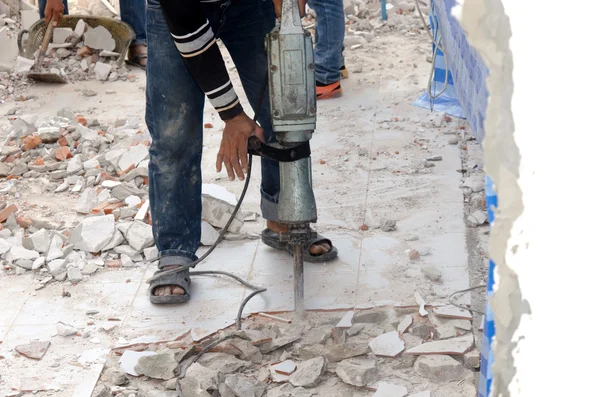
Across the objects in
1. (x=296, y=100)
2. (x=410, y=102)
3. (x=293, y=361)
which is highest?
(x=296, y=100)

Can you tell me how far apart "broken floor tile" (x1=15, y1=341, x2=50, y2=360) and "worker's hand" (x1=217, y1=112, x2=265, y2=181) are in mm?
981

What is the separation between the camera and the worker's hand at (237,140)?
2975 mm

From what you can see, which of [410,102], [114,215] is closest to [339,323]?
[114,215]

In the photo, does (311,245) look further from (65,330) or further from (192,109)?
(65,330)

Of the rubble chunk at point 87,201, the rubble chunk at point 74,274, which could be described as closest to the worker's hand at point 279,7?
the rubble chunk at point 74,274

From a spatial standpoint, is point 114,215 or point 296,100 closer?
point 296,100

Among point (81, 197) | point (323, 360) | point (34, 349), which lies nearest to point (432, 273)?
point (323, 360)

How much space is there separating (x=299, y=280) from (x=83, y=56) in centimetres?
431

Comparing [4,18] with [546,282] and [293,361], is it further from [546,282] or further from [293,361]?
[546,282]

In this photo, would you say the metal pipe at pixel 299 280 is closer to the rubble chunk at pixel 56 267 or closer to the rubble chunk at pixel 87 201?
the rubble chunk at pixel 56 267

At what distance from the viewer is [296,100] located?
289cm

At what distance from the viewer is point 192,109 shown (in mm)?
3227

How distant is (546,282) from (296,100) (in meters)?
1.89

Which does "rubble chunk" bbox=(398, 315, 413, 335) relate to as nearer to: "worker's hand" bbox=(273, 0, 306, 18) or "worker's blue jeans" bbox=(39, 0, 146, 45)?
"worker's hand" bbox=(273, 0, 306, 18)
